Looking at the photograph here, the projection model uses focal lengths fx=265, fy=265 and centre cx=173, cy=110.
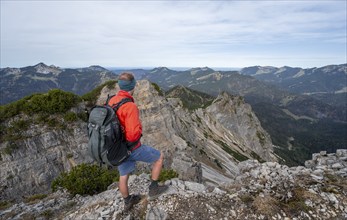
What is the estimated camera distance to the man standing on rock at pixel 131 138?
25.3 feet

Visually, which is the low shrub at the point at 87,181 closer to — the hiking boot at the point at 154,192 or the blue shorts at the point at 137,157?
the hiking boot at the point at 154,192

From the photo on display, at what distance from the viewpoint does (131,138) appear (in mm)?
7801

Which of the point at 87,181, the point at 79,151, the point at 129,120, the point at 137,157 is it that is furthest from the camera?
the point at 79,151

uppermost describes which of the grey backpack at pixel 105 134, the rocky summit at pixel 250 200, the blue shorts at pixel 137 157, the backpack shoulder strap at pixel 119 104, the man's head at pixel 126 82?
the man's head at pixel 126 82

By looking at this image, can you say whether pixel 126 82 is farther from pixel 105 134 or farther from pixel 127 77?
pixel 105 134

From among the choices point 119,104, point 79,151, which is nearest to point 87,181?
point 119,104

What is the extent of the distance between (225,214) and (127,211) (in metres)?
3.41

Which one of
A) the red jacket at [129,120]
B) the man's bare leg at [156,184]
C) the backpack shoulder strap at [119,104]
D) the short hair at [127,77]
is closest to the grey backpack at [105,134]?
the backpack shoulder strap at [119,104]

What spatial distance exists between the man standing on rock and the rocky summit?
2.00 ft

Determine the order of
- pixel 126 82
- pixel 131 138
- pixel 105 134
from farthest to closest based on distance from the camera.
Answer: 1. pixel 126 82
2. pixel 131 138
3. pixel 105 134

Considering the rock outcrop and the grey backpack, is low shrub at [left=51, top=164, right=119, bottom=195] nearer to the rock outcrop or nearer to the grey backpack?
the rock outcrop

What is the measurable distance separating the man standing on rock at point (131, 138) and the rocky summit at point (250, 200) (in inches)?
A: 24.0

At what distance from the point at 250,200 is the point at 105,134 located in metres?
6.00

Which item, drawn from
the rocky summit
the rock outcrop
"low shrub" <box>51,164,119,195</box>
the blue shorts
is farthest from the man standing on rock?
Answer: "low shrub" <box>51,164,119,195</box>
